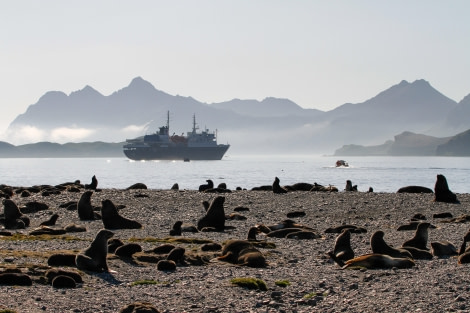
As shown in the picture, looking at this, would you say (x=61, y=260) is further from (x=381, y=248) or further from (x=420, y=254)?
(x=420, y=254)

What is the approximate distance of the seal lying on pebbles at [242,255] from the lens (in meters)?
14.4

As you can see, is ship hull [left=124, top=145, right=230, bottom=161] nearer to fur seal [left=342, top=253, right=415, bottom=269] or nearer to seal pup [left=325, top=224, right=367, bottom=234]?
seal pup [left=325, top=224, right=367, bottom=234]

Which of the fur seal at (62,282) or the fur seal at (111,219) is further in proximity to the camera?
the fur seal at (111,219)

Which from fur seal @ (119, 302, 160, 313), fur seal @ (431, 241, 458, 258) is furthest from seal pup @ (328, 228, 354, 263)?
fur seal @ (119, 302, 160, 313)

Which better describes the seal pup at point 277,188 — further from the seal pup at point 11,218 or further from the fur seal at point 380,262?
the fur seal at point 380,262

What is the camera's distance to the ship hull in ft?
611

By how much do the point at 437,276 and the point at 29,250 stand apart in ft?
26.2

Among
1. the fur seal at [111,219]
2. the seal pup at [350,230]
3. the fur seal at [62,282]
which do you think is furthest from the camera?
the fur seal at [111,219]

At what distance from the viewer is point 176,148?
185000mm

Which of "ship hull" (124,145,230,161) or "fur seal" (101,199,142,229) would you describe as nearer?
"fur seal" (101,199,142,229)

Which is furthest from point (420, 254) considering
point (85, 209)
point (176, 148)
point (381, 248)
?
point (176, 148)

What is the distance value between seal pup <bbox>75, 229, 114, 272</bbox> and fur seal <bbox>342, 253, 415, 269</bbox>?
4.16m

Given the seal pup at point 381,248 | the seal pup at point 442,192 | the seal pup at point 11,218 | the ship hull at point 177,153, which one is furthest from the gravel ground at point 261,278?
the ship hull at point 177,153

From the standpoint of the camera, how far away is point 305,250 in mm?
17047
